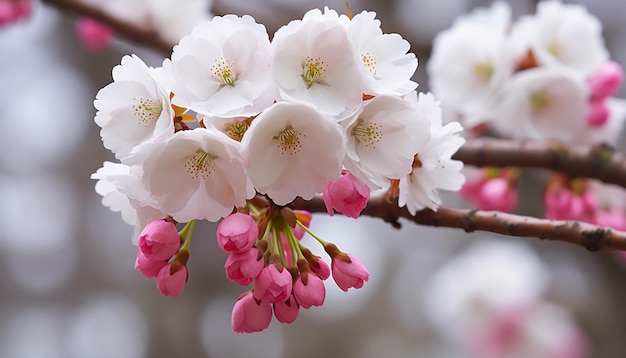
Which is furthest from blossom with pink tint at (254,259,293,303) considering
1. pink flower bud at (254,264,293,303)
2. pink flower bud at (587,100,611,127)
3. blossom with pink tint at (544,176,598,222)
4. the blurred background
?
the blurred background

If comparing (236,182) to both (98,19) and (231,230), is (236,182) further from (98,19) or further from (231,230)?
(98,19)

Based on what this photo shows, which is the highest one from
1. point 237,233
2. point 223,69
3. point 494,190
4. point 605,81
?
point 223,69

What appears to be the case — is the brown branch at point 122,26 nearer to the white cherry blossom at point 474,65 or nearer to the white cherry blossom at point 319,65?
the white cherry blossom at point 474,65

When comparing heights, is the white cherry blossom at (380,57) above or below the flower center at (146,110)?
above


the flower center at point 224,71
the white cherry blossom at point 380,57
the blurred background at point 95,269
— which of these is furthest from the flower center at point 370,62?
the blurred background at point 95,269

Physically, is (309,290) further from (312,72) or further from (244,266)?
(312,72)

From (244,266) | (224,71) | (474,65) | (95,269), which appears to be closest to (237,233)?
(244,266)

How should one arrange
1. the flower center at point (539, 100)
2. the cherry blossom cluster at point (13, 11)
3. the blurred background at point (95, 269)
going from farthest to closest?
the blurred background at point (95, 269)
the cherry blossom cluster at point (13, 11)
the flower center at point (539, 100)
